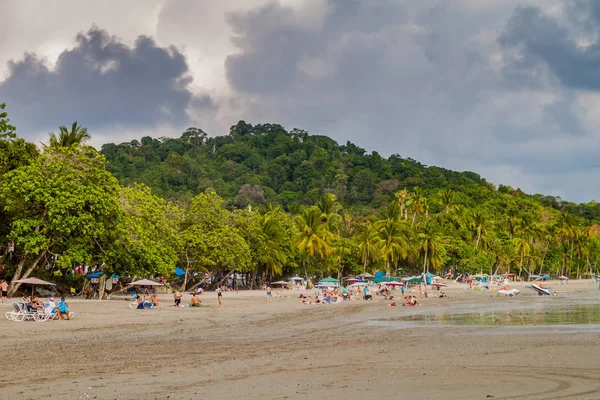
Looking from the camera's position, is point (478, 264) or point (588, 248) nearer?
point (478, 264)

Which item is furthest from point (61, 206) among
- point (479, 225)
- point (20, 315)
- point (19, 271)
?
point (479, 225)

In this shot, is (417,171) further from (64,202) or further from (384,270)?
(64,202)

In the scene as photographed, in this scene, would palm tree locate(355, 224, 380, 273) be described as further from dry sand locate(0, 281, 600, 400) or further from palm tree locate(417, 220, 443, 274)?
dry sand locate(0, 281, 600, 400)

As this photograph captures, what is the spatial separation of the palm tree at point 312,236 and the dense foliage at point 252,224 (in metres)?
0.17

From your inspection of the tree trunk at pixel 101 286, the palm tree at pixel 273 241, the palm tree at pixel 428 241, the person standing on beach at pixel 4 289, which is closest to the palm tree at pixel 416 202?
the palm tree at pixel 428 241

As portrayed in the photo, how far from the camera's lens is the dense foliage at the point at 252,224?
3606cm

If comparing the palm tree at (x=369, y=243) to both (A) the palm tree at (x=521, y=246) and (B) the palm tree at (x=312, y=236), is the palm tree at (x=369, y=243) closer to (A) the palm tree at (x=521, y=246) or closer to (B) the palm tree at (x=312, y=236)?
(B) the palm tree at (x=312, y=236)

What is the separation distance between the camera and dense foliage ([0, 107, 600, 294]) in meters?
36.1

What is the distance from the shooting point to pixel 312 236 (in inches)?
3004

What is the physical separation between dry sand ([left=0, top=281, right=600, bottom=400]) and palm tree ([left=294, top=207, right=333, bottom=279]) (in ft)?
159

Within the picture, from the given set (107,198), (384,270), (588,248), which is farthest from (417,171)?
(107,198)

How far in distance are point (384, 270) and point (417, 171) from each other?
107 m

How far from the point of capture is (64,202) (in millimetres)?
34938

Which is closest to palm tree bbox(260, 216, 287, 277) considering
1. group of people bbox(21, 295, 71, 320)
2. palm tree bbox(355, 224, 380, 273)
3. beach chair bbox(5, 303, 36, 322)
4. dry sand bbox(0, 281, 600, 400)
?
palm tree bbox(355, 224, 380, 273)
